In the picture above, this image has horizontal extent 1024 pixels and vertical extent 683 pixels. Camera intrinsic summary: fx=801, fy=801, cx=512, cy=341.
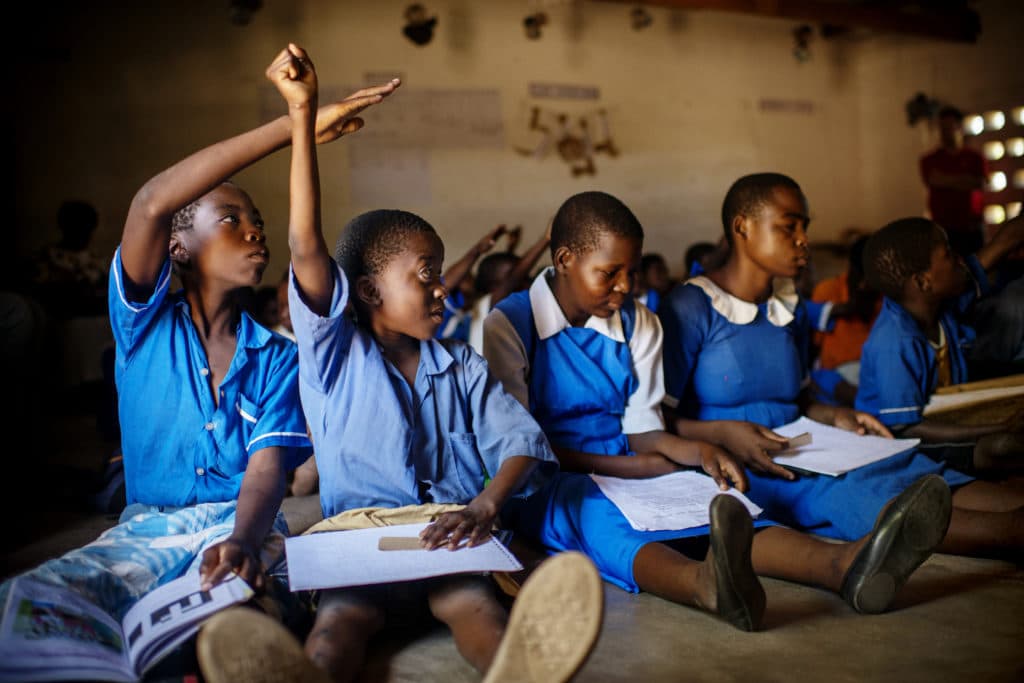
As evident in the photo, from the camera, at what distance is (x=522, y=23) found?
5.98 metres

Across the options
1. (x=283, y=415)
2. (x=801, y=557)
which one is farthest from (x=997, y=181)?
(x=283, y=415)

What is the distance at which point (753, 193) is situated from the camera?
2.16m

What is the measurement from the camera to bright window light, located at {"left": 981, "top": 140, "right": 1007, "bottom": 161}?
617 centimetres

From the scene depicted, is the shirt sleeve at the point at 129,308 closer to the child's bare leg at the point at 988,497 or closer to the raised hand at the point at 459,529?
the raised hand at the point at 459,529

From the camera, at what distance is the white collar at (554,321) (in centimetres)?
190

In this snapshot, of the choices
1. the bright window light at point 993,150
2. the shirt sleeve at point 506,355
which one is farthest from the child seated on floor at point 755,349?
the bright window light at point 993,150

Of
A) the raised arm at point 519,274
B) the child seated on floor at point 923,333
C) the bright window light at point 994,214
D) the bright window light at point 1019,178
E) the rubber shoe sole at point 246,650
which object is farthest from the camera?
the bright window light at point 994,214

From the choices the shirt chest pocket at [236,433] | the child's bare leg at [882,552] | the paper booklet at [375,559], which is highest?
the shirt chest pocket at [236,433]

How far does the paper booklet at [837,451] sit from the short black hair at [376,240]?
0.95 meters

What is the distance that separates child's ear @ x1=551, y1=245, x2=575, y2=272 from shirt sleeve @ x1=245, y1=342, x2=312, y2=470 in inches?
27.3

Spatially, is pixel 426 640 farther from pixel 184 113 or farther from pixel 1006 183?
pixel 1006 183

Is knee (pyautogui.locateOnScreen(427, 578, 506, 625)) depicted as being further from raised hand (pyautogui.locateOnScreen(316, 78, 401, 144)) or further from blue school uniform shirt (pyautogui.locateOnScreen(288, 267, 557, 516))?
raised hand (pyautogui.locateOnScreen(316, 78, 401, 144))

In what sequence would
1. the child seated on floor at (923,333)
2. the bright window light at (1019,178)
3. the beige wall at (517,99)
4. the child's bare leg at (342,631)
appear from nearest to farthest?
1. the child's bare leg at (342,631)
2. the child seated on floor at (923,333)
3. the beige wall at (517,99)
4. the bright window light at (1019,178)

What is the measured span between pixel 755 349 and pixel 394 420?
42.2 inches
